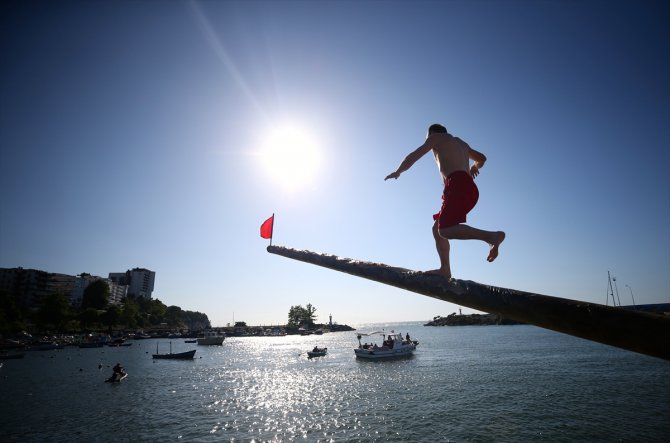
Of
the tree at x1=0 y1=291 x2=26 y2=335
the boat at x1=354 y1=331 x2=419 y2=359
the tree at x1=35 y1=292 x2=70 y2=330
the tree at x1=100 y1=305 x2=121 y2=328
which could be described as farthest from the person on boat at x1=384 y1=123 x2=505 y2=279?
the tree at x1=100 y1=305 x2=121 y2=328

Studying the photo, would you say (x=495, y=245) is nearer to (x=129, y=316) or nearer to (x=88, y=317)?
(x=88, y=317)

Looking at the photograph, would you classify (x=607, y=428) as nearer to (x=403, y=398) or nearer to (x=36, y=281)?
(x=403, y=398)

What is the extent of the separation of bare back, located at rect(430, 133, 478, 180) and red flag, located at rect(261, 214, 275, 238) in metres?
2.49

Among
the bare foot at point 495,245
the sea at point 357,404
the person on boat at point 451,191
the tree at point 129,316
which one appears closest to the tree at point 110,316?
the tree at point 129,316

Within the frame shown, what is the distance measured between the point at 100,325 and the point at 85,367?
9145cm

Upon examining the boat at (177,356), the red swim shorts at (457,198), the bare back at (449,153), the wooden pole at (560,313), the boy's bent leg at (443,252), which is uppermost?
the bare back at (449,153)

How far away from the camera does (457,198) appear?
3525 millimetres

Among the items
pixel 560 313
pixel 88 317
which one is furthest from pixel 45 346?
pixel 560 313

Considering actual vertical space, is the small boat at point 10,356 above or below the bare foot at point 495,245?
below

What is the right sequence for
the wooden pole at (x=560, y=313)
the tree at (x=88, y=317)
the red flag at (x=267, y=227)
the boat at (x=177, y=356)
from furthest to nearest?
the tree at (x=88, y=317)
the boat at (x=177, y=356)
the red flag at (x=267, y=227)
the wooden pole at (x=560, y=313)

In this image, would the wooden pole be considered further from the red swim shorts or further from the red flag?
the red flag

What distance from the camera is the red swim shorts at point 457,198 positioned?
3.43 meters

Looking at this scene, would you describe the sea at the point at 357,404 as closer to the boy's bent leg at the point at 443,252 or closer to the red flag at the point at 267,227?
the red flag at the point at 267,227

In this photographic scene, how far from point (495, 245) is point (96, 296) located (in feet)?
569
